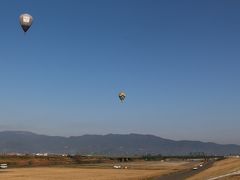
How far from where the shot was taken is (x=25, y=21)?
7044 centimetres

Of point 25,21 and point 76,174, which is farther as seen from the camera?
point 76,174

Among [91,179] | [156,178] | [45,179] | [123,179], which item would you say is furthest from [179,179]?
[45,179]

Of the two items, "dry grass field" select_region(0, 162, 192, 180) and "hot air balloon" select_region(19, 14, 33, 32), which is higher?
"hot air balloon" select_region(19, 14, 33, 32)

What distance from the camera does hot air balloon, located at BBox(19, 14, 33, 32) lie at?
6981 cm

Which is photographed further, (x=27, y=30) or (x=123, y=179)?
(x=123, y=179)

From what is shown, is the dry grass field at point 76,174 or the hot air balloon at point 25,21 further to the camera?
the dry grass field at point 76,174

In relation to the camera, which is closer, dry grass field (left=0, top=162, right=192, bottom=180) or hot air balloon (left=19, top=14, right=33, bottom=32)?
hot air balloon (left=19, top=14, right=33, bottom=32)

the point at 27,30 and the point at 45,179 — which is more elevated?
the point at 27,30

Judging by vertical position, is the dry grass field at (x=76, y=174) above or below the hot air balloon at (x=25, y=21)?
below

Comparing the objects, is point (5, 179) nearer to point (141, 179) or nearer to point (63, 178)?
point (63, 178)

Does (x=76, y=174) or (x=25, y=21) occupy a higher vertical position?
(x=25, y=21)

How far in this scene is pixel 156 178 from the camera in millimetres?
84125

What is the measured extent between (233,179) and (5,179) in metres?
42.6

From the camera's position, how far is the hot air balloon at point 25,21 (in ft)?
229
